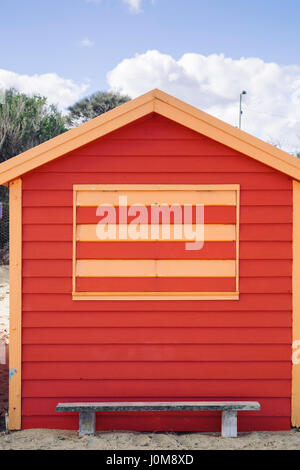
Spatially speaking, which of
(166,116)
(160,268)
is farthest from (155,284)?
(166,116)

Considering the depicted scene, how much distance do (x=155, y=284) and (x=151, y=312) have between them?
0.30 meters

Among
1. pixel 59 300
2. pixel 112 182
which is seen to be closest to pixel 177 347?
pixel 59 300

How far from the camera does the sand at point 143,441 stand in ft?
14.2

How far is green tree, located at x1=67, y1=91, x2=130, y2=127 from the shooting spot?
1316 inches

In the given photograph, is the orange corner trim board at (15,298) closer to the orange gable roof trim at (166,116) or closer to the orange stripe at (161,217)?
the orange gable roof trim at (166,116)

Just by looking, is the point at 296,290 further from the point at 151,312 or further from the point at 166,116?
the point at 166,116

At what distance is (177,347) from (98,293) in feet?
3.33

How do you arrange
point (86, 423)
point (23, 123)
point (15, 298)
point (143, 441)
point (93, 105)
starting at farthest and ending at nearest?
point (93, 105) < point (23, 123) < point (15, 298) < point (86, 423) < point (143, 441)

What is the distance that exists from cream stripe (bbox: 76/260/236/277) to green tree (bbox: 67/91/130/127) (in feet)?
98.3

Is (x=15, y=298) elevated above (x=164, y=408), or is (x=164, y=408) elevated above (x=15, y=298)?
(x=15, y=298)

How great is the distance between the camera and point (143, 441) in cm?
443

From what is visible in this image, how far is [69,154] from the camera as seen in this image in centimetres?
473
